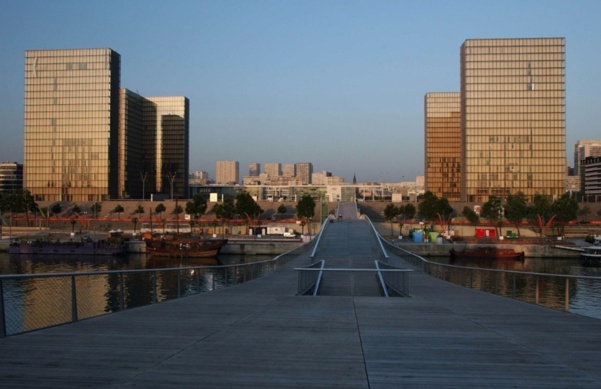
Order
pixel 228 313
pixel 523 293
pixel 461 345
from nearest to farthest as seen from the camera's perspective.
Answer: pixel 461 345 < pixel 228 313 < pixel 523 293

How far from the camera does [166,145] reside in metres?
152

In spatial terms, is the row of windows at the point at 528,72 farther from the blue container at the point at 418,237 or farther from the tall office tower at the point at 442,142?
the blue container at the point at 418,237

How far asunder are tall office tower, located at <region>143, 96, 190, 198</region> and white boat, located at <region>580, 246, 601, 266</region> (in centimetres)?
10725

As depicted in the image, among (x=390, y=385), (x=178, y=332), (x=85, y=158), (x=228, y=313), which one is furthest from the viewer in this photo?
(x=85, y=158)

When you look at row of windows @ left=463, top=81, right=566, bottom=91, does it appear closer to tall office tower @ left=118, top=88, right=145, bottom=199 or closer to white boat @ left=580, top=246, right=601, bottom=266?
white boat @ left=580, top=246, right=601, bottom=266

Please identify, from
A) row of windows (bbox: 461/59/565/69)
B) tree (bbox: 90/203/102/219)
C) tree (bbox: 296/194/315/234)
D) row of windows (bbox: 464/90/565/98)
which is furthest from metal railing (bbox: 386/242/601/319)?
row of windows (bbox: 461/59/565/69)

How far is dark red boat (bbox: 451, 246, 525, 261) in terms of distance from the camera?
214ft

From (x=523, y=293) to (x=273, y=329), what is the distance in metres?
10.8

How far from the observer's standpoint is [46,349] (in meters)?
7.69

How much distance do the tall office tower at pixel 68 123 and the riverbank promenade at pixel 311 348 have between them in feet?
376

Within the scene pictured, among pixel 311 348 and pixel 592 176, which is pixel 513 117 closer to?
pixel 592 176

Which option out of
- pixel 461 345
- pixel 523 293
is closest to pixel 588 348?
pixel 461 345

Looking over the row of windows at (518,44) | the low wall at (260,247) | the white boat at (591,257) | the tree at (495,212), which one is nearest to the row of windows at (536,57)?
the row of windows at (518,44)

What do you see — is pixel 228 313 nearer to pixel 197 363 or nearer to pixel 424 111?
pixel 197 363
